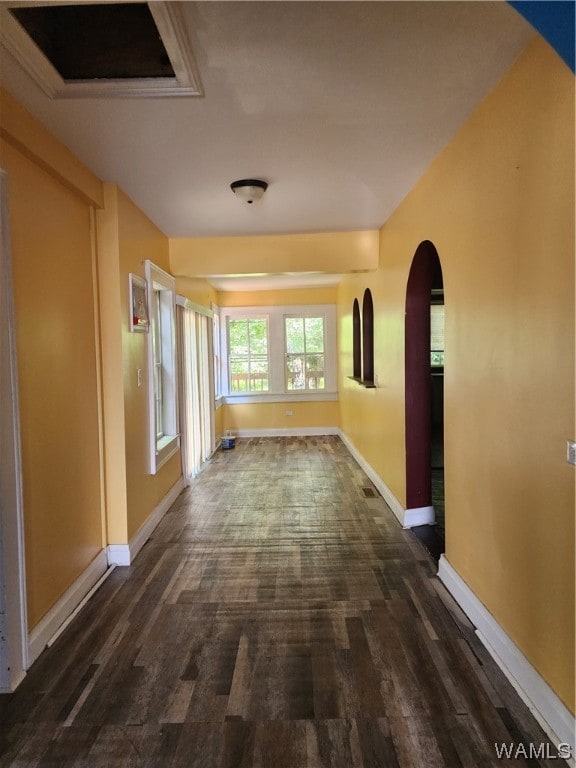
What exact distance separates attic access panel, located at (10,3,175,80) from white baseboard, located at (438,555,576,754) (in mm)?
2680

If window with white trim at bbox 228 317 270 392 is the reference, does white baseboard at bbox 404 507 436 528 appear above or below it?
below

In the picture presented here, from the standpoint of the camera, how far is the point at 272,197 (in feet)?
11.3

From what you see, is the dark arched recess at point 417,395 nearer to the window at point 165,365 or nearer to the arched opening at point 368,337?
the arched opening at point 368,337

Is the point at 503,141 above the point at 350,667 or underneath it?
above

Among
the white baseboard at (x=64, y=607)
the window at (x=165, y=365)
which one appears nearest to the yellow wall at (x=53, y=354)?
the white baseboard at (x=64, y=607)

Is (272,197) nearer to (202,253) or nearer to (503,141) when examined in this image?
(202,253)

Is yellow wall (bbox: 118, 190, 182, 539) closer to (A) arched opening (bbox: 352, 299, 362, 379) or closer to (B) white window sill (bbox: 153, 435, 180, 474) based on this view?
(B) white window sill (bbox: 153, 435, 180, 474)

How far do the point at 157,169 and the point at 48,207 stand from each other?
72 cm

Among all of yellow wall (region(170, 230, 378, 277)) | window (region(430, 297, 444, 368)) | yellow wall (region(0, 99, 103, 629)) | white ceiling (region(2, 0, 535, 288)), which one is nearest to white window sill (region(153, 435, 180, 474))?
yellow wall (region(0, 99, 103, 629))

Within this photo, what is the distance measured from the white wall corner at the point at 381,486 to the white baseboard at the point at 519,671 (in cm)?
113

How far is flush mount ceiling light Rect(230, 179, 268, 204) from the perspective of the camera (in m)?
3.07

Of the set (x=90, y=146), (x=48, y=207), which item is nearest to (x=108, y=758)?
(x=48, y=207)

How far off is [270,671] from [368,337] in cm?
397

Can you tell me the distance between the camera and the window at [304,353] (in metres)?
8.20
